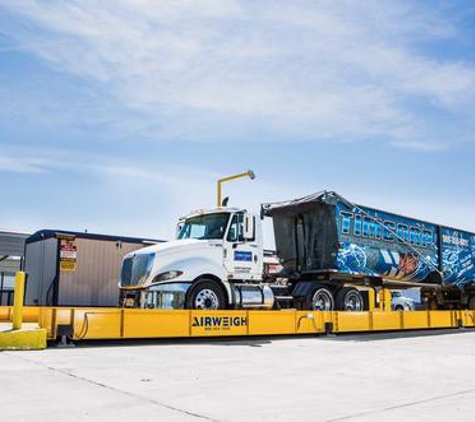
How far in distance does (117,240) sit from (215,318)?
50.2ft

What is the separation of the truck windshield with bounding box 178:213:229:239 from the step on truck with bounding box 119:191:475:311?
24 millimetres

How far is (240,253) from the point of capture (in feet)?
44.7

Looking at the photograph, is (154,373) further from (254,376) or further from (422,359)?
(422,359)

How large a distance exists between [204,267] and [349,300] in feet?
16.7

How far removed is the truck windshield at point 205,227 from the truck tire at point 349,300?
429cm

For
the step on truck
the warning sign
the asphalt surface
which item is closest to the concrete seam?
the asphalt surface

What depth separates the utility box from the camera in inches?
977

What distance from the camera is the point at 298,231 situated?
16328mm

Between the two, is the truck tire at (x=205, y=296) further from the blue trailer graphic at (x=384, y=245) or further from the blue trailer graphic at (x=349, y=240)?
the blue trailer graphic at (x=384, y=245)

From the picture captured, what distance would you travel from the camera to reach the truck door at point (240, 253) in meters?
13.5

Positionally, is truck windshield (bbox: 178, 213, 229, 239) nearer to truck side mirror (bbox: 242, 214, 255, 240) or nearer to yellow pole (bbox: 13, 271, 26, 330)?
truck side mirror (bbox: 242, 214, 255, 240)

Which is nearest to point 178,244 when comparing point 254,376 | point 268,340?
point 268,340

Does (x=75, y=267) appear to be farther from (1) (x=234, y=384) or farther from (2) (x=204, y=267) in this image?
(1) (x=234, y=384)

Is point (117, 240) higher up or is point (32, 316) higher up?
point (117, 240)
